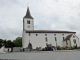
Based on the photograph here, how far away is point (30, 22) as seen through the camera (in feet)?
131

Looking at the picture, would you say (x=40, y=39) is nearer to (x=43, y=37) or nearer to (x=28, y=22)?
(x=43, y=37)

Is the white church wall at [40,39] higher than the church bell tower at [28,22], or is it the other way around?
the church bell tower at [28,22]

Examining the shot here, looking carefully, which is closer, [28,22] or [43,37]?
[43,37]

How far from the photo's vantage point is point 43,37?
3756cm

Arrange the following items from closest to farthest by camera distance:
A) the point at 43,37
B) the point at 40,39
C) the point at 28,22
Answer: the point at 40,39 < the point at 43,37 < the point at 28,22

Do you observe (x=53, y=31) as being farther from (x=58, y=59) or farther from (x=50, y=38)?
(x=58, y=59)

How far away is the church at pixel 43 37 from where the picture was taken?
35.3 m

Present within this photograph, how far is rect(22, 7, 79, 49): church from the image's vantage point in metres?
35.3

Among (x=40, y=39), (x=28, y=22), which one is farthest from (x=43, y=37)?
(x=28, y=22)

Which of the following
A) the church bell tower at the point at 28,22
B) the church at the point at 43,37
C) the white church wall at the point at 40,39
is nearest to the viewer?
the church at the point at 43,37

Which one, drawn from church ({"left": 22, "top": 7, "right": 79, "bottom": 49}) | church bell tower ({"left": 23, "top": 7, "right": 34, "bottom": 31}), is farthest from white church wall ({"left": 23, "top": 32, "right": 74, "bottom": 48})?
church bell tower ({"left": 23, "top": 7, "right": 34, "bottom": 31})

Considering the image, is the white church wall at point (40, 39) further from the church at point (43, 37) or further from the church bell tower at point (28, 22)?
the church bell tower at point (28, 22)

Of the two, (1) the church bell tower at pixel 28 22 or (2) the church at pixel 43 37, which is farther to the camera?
(1) the church bell tower at pixel 28 22

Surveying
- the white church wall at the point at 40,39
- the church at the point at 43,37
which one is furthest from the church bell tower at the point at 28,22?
the white church wall at the point at 40,39
